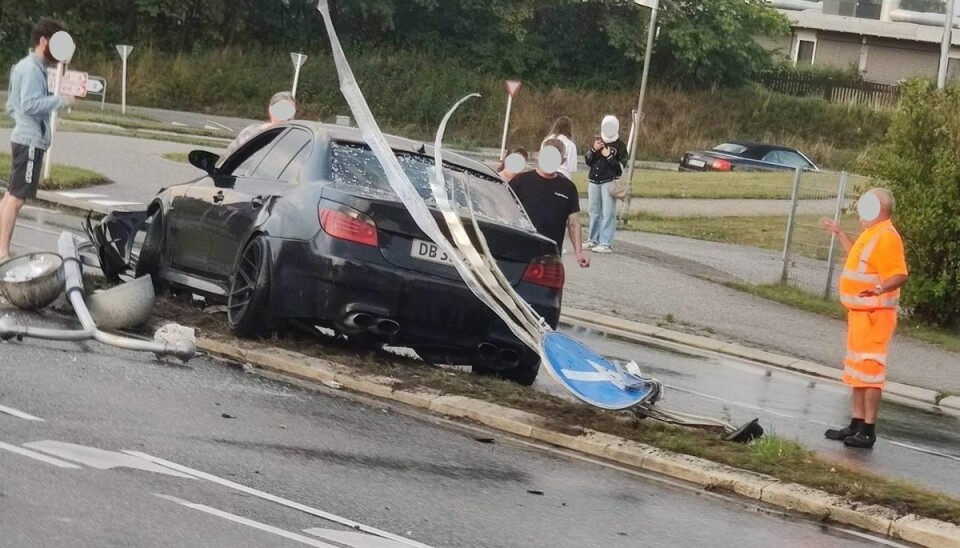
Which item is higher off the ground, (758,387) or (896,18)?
(896,18)

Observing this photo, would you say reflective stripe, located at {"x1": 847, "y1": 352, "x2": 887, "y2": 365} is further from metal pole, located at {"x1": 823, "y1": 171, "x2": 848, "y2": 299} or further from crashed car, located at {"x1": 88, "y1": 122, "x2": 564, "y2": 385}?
metal pole, located at {"x1": 823, "y1": 171, "x2": 848, "y2": 299}

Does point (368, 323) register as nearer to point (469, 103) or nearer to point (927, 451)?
point (927, 451)

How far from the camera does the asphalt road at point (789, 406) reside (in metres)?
9.87

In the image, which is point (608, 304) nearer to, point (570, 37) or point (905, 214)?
point (905, 214)

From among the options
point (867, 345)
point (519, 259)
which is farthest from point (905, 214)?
point (519, 259)

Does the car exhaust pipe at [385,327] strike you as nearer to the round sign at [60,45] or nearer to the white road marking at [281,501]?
the white road marking at [281,501]

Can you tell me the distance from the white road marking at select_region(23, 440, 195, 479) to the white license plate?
283 centimetres

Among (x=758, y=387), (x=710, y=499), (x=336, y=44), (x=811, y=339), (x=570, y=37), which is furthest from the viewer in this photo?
(x=570, y=37)

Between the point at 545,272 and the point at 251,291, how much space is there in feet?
6.03

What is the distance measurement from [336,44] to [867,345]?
396 cm

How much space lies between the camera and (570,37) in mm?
58125

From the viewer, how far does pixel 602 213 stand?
67.3 feet

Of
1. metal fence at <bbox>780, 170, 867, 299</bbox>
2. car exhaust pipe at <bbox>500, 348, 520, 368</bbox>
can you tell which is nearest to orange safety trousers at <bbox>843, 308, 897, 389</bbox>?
car exhaust pipe at <bbox>500, 348, 520, 368</bbox>

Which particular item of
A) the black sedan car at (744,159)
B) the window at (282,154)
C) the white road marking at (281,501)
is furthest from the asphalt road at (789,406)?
the black sedan car at (744,159)
